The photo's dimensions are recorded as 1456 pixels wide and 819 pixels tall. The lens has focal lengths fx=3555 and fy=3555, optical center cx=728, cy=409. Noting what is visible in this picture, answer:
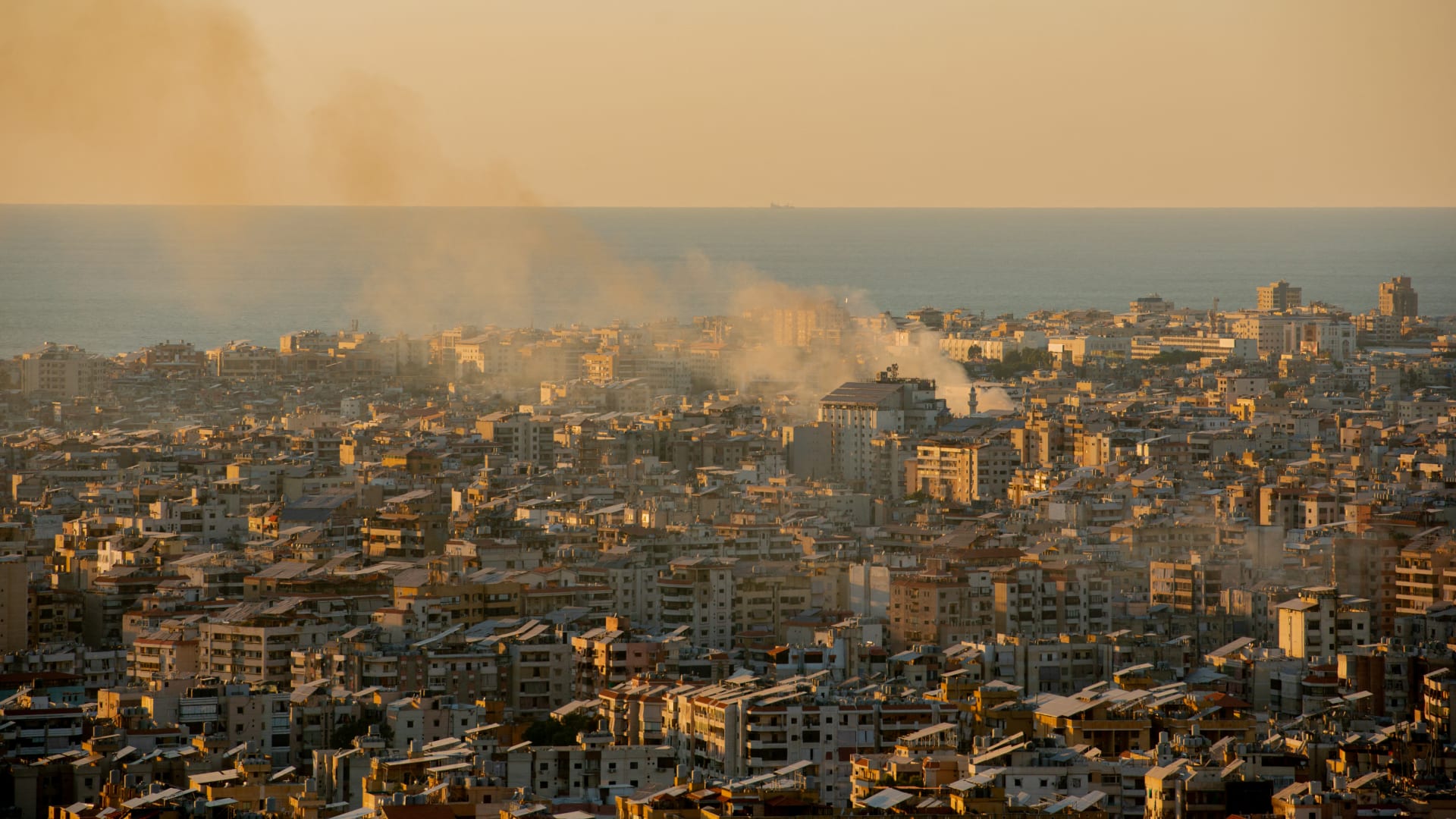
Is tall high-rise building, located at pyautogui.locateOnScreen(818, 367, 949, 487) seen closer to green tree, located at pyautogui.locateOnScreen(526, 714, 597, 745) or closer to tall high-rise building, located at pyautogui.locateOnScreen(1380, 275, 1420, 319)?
green tree, located at pyautogui.locateOnScreen(526, 714, 597, 745)

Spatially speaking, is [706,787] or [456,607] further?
[456,607]

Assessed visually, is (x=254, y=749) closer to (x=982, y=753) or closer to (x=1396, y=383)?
(x=982, y=753)

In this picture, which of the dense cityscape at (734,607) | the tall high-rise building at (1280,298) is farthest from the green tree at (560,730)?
the tall high-rise building at (1280,298)

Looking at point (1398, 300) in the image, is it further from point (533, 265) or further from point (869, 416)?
point (869, 416)

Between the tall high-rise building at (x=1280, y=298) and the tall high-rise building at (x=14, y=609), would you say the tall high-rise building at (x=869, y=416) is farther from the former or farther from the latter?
the tall high-rise building at (x=1280, y=298)

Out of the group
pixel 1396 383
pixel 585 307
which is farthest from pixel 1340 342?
pixel 585 307

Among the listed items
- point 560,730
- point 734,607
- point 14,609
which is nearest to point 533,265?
point 734,607
